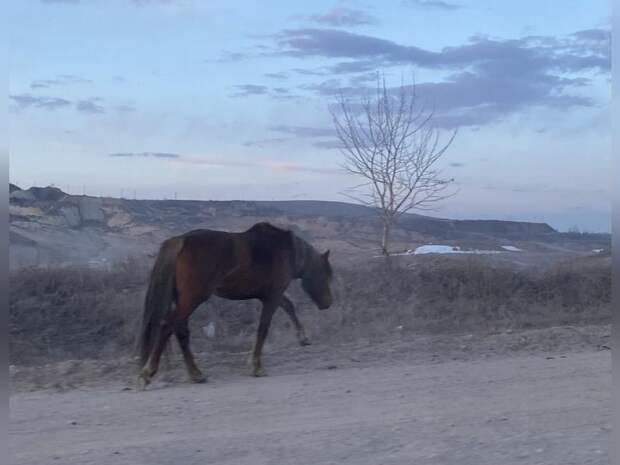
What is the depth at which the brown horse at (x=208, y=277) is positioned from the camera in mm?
11555

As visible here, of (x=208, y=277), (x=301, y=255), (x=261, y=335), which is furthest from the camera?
(x=301, y=255)

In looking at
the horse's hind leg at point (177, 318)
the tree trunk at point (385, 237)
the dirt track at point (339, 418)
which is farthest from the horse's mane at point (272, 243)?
the tree trunk at point (385, 237)

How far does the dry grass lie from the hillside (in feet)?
5.80

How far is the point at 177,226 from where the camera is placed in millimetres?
27891

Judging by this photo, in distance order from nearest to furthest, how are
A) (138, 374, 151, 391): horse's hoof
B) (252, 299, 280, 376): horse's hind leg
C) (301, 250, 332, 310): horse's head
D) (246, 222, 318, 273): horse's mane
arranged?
(138, 374, 151, 391): horse's hoof
(252, 299, 280, 376): horse's hind leg
(246, 222, 318, 273): horse's mane
(301, 250, 332, 310): horse's head

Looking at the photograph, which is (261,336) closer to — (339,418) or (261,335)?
(261,335)

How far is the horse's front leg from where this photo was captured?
12.4m

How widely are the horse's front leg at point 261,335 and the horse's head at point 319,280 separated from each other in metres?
1.20

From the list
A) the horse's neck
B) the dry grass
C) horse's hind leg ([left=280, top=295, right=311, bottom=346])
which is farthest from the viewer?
the dry grass

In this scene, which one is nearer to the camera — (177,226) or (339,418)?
(339,418)

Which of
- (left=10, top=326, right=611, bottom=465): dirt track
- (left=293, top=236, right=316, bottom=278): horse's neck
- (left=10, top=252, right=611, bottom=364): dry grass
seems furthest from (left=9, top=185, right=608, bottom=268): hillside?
(left=10, top=326, right=611, bottom=465): dirt track

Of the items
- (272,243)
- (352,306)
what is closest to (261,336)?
(272,243)

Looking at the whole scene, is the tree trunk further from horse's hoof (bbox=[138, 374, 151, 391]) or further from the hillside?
horse's hoof (bbox=[138, 374, 151, 391])

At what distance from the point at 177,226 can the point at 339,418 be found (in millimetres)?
18814
